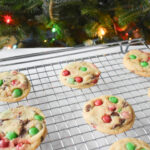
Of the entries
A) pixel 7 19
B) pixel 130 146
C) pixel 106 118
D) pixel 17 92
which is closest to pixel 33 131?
pixel 17 92

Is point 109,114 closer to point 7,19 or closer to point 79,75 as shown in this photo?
point 79,75

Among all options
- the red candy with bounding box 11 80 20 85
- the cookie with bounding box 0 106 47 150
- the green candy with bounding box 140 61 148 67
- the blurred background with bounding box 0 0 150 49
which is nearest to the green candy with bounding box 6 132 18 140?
the cookie with bounding box 0 106 47 150

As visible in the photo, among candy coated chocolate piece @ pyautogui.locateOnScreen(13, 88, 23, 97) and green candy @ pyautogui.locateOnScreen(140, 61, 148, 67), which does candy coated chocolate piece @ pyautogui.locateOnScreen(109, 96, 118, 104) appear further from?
candy coated chocolate piece @ pyautogui.locateOnScreen(13, 88, 23, 97)

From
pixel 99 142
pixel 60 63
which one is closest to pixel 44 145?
pixel 99 142

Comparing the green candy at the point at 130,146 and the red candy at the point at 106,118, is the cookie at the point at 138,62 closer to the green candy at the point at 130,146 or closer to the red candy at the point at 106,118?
the red candy at the point at 106,118

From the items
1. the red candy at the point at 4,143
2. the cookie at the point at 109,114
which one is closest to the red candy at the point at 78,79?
the cookie at the point at 109,114

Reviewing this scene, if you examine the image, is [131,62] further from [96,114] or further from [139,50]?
[96,114]
